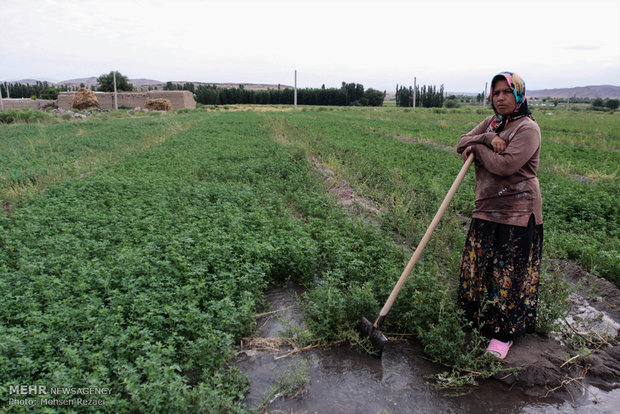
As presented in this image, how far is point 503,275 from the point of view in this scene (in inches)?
127

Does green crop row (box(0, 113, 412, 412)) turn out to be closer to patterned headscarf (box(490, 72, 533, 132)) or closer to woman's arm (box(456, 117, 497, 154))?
woman's arm (box(456, 117, 497, 154))

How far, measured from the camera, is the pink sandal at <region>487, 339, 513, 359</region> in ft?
10.6

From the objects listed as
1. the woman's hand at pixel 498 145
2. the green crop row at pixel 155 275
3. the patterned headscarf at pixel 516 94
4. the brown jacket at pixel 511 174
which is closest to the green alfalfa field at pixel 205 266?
the green crop row at pixel 155 275

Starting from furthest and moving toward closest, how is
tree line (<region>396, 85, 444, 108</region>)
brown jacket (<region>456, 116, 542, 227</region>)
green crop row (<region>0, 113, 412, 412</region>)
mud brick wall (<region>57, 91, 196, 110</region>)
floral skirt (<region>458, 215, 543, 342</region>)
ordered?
tree line (<region>396, 85, 444, 108</region>)
mud brick wall (<region>57, 91, 196, 110</region>)
floral skirt (<region>458, 215, 543, 342</region>)
brown jacket (<region>456, 116, 542, 227</region>)
green crop row (<region>0, 113, 412, 412</region>)

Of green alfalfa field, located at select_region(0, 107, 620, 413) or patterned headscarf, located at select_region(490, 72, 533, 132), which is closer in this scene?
green alfalfa field, located at select_region(0, 107, 620, 413)

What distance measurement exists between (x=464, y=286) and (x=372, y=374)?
1229 mm

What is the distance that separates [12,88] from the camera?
78625mm

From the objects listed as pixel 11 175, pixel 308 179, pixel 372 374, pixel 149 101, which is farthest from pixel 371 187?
pixel 149 101

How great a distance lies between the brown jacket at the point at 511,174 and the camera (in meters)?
2.96

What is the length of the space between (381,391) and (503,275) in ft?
4.79

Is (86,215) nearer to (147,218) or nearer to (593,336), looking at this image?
(147,218)

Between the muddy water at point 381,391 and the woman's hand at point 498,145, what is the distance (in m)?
2.01

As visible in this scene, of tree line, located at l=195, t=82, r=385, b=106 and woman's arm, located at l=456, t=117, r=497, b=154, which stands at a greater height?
tree line, located at l=195, t=82, r=385, b=106

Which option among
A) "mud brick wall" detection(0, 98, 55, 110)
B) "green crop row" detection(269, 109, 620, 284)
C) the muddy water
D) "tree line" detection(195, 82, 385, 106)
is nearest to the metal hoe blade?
the muddy water
